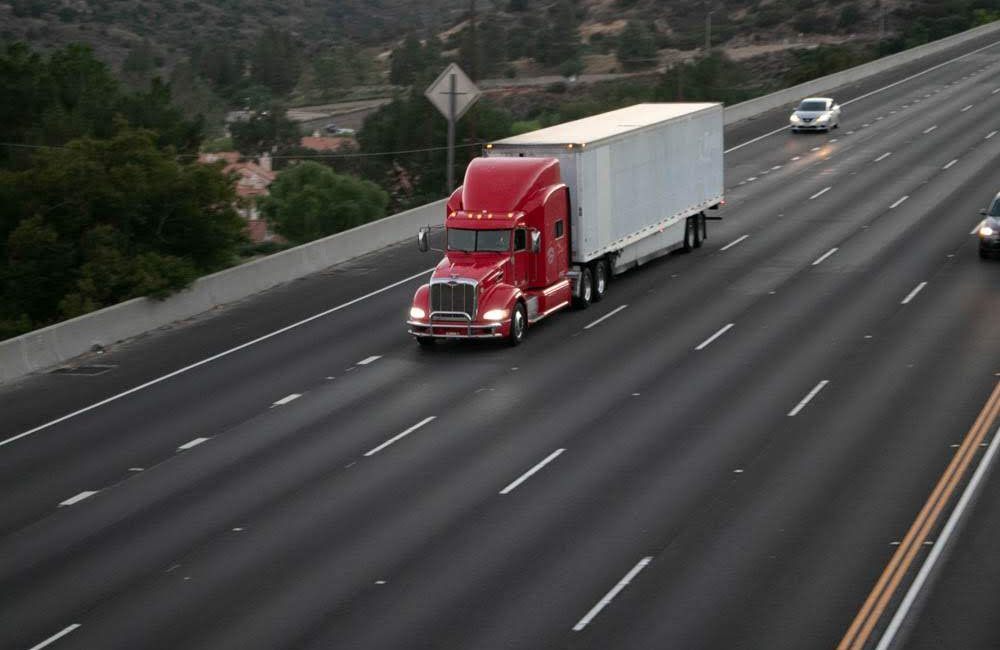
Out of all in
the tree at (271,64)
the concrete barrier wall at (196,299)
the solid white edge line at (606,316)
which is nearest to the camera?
the concrete barrier wall at (196,299)

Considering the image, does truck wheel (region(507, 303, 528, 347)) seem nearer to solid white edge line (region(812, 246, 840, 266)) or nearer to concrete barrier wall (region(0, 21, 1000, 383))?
concrete barrier wall (region(0, 21, 1000, 383))

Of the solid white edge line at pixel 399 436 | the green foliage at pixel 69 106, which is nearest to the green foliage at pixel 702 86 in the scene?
the green foliage at pixel 69 106

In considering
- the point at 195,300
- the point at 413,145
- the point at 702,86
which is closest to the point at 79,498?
the point at 195,300

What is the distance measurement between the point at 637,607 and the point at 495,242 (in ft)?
50.5

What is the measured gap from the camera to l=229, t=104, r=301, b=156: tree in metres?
139

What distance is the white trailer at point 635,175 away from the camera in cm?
3394

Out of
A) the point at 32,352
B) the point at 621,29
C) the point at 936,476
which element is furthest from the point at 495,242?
the point at 621,29

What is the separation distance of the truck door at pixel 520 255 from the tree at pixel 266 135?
358ft

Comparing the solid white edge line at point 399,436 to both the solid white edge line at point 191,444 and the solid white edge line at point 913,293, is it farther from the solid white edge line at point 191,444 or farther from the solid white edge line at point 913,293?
the solid white edge line at point 913,293

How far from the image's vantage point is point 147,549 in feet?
65.0

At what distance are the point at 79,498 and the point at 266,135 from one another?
120087 mm

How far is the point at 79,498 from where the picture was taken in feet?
73.5

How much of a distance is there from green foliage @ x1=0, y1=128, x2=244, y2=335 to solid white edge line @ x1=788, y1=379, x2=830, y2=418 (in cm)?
1702

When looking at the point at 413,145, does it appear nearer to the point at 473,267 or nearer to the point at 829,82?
the point at 829,82
